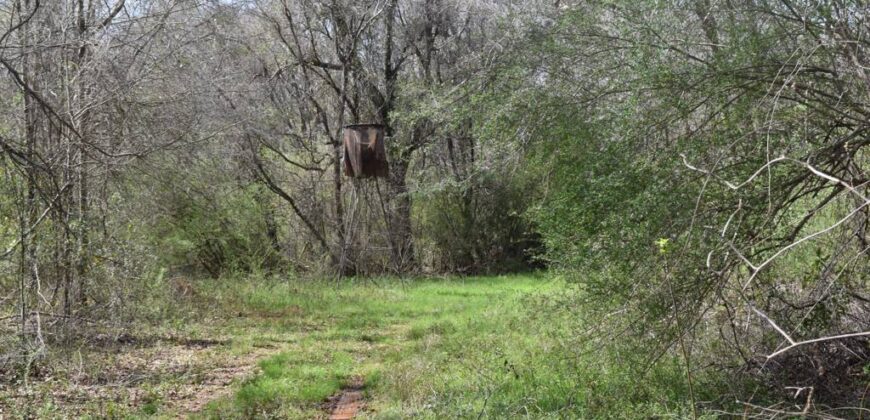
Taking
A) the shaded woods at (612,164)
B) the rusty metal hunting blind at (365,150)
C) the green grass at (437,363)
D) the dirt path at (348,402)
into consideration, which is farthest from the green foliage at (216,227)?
the dirt path at (348,402)

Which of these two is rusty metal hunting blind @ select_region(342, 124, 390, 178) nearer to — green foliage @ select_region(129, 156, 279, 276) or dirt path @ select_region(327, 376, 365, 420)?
green foliage @ select_region(129, 156, 279, 276)

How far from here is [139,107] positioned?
903cm

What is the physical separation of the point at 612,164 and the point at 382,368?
341cm

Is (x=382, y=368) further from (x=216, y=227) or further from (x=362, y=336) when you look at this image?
(x=216, y=227)

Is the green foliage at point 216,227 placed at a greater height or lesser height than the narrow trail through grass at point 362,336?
greater

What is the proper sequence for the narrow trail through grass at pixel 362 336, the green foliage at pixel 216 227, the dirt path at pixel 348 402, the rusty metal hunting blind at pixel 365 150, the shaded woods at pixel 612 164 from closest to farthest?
the shaded woods at pixel 612 164 → the dirt path at pixel 348 402 → the narrow trail through grass at pixel 362 336 → the rusty metal hunting blind at pixel 365 150 → the green foliage at pixel 216 227

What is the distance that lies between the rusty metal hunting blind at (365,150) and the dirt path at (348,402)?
4.33 m

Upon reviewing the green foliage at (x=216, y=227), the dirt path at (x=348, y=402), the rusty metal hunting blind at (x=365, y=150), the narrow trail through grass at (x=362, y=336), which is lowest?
the dirt path at (x=348, y=402)

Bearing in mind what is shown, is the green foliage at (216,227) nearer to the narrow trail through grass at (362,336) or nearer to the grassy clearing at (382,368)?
the narrow trail through grass at (362,336)

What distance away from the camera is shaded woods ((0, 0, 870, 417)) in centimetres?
525

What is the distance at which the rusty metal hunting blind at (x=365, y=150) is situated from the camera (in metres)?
11.5

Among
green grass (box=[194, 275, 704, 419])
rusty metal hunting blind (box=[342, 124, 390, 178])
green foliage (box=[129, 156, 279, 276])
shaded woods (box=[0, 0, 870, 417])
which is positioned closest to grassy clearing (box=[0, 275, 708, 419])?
green grass (box=[194, 275, 704, 419])

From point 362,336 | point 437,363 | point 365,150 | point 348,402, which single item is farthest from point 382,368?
point 365,150

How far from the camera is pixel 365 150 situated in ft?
37.6
